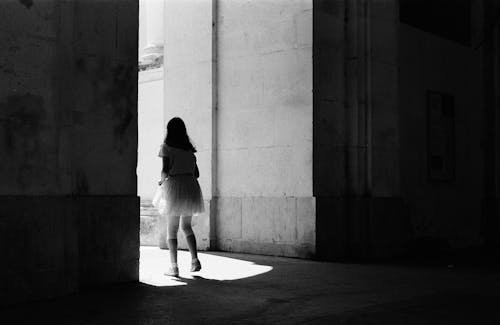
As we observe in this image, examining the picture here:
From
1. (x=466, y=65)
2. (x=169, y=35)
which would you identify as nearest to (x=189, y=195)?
(x=169, y=35)

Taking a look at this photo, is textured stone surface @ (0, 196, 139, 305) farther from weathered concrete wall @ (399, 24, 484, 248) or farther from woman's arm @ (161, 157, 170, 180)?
weathered concrete wall @ (399, 24, 484, 248)

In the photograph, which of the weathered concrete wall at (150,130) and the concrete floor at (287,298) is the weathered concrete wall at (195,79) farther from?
the concrete floor at (287,298)

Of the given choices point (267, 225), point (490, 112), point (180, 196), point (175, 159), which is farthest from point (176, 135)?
point (490, 112)

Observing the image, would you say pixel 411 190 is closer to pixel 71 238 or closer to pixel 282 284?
pixel 282 284

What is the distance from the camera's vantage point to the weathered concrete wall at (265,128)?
1016 centimetres

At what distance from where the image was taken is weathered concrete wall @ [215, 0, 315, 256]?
33.3 feet

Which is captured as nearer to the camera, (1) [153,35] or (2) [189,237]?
(2) [189,237]

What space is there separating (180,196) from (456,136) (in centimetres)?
660

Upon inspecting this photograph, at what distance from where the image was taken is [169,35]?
1206 cm

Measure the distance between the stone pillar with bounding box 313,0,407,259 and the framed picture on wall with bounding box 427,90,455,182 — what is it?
155 centimetres

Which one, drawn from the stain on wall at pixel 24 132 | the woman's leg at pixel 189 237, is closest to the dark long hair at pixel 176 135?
the woman's leg at pixel 189 237

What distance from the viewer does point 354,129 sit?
10.4 metres

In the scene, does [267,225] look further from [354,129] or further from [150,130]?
[150,130]

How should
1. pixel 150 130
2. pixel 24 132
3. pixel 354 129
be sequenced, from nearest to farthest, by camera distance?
pixel 24 132 < pixel 354 129 < pixel 150 130
